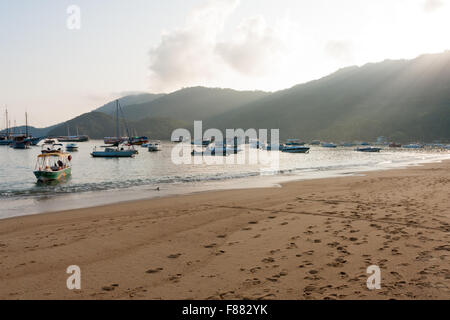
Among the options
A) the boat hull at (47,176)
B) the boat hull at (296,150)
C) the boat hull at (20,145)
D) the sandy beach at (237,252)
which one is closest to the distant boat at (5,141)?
the boat hull at (20,145)

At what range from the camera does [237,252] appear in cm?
782

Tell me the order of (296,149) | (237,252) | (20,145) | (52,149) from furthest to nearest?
1. (20,145)
2. (52,149)
3. (296,149)
4. (237,252)

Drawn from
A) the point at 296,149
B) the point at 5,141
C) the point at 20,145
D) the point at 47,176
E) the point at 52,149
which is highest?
the point at 5,141

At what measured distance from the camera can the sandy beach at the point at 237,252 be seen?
573 centimetres

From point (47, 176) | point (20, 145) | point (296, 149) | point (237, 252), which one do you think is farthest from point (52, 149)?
point (237, 252)

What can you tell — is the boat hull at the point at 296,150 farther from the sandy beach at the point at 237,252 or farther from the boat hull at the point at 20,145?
the boat hull at the point at 20,145

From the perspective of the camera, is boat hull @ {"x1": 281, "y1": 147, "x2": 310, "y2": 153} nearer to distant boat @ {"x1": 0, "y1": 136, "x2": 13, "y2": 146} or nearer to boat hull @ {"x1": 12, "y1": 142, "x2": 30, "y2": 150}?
boat hull @ {"x1": 12, "y1": 142, "x2": 30, "y2": 150}

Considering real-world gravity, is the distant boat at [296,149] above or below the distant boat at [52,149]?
below

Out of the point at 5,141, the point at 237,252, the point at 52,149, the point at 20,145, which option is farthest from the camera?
the point at 5,141

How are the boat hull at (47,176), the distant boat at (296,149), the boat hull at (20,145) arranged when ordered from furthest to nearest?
the boat hull at (20,145)
the distant boat at (296,149)
the boat hull at (47,176)

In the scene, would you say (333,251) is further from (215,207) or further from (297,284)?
(215,207)

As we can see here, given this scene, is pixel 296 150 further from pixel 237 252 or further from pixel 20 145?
pixel 20 145
